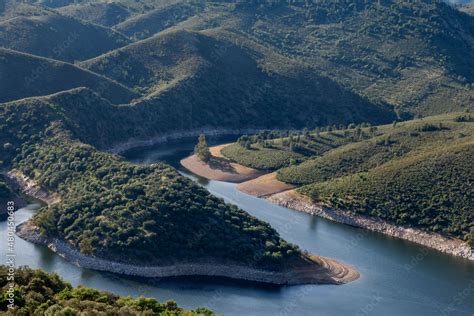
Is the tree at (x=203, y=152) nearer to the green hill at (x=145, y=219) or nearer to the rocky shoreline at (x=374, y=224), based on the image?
the rocky shoreline at (x=374, y=224)

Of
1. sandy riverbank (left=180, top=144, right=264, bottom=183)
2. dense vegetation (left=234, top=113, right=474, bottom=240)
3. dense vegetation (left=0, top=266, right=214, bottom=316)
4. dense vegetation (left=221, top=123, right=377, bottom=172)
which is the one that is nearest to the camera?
dense vegetation (left=0, top=266, right=214, bottom=316)

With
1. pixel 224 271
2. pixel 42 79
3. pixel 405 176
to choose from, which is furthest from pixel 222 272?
A: pixel 42 79

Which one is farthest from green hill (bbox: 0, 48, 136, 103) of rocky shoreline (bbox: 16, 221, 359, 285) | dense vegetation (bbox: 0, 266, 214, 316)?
dense vegetation (bbox: 0, 266, 214, 316)

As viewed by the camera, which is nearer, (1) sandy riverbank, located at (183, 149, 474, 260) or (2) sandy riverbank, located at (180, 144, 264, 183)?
(1) sandy riverbank, located at (183, 149, 474, 260)

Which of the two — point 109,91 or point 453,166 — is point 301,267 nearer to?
point 453,166

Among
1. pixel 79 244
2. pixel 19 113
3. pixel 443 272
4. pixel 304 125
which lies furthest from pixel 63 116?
pixel 443 272

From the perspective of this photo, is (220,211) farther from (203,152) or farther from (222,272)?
(203,152)

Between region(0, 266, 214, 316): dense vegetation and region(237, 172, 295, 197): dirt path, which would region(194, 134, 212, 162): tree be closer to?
region(237, 172, 295, 197): dirt path
